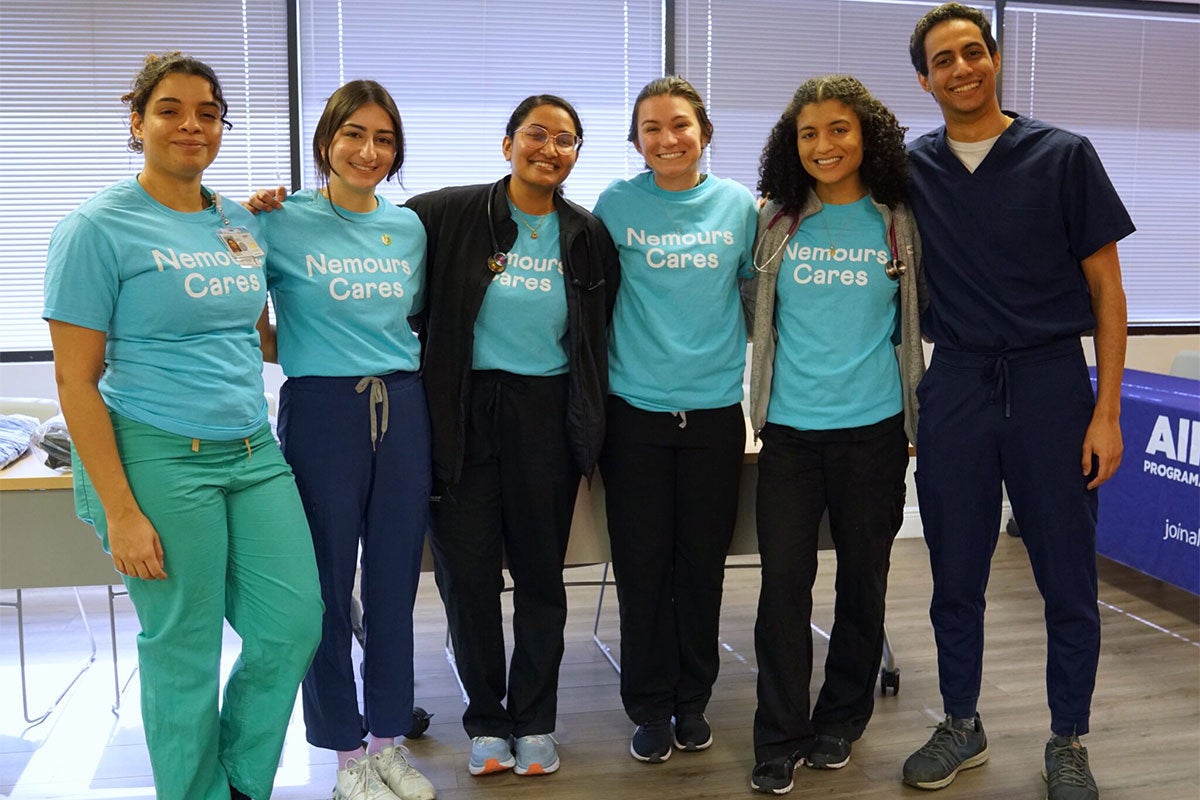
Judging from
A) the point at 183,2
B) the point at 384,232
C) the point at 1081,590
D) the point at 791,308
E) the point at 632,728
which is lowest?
the point at 632,728

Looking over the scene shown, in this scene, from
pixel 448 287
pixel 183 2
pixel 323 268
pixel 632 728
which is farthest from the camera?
pixel 183 2

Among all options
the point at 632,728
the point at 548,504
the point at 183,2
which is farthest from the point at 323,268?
the point at 183,2

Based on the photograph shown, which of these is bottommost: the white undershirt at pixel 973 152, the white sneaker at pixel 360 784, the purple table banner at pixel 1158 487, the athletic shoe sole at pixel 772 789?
the athletic shoe sole at pixel 772 789

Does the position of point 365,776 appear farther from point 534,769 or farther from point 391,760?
point 534,769

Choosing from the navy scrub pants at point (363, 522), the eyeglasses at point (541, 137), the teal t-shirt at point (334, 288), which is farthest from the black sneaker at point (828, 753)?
the eyeglasses at point (541, 137)

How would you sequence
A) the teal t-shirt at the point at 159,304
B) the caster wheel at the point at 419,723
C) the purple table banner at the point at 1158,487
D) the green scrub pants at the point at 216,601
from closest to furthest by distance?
1. the teal t-shirt at the point at 159,304
2. the green scrub pants at the point at 216,601
3. the caster wheel at the point at 419,723
4. the purple table banner at the point at 1158,487

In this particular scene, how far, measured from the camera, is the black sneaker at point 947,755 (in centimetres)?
270

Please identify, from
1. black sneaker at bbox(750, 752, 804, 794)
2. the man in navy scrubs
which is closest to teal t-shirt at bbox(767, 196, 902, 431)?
the man in navy scrubs

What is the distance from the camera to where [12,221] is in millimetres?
4695

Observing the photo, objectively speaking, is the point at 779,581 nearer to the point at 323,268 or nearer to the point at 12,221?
the point at 323,268

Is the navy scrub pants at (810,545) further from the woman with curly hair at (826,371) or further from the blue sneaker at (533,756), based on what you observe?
the blue sneaker at (533,756)

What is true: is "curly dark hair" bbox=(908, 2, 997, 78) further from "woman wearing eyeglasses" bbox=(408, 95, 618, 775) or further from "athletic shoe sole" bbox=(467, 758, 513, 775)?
"athletic shoe sole" bbox=(467, 758, 513, 775)

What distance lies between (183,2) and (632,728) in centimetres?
362

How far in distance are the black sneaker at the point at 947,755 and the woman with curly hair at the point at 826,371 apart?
11.2 inches
